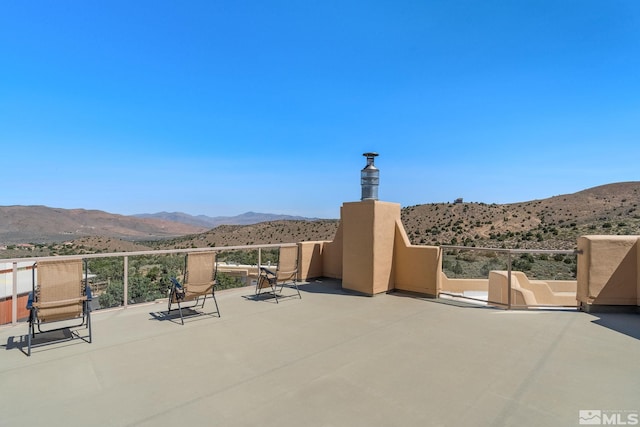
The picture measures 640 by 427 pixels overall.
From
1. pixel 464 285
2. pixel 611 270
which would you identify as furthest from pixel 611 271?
pixel 464 285

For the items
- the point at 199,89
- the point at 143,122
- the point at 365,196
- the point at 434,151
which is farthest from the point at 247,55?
the point at 143,122

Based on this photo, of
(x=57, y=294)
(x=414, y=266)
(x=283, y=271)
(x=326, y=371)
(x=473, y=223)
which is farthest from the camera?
(x=473, y=223)

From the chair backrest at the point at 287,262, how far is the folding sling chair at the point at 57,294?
321 cm

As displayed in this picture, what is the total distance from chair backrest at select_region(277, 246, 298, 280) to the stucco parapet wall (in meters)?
5.36

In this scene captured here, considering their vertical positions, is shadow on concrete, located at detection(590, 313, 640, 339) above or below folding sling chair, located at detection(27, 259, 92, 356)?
below

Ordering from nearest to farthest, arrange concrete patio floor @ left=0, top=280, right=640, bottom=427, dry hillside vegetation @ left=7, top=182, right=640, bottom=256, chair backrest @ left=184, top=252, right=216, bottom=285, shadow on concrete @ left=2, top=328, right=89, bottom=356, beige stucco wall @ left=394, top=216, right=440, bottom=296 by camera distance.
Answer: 1. concrete patio floor @ left=0, top=280, right=640, bottom=427
2. shadow on concrete @ left=2, top=328, right=89, bottom=356
3. chair backrest @ left=184, top=252, right=216, bottom=285
4. beige stucco wall @ left=394, top=216, right=440, bottom=296
5. dry hillside vegetation @ left=7, top=182, right=640, bottom=256

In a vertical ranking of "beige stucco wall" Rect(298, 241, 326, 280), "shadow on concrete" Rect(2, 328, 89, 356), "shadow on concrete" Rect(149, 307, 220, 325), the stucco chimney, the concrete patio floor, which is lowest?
"shadow on concrete" Rect(149, 307, 220, 325)

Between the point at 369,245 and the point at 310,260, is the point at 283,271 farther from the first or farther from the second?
the point at 310,260

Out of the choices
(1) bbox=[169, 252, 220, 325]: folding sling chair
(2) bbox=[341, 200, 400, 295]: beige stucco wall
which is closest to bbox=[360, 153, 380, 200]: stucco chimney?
(2) bbox=[341, 200, 400, 295]: beige stucco wall

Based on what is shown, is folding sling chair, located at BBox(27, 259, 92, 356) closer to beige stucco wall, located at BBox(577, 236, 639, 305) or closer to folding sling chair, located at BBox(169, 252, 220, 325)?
folding sling chair, located at BBox(169, 252, 220, 325)

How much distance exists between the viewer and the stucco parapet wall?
5.68 m

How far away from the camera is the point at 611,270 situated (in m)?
5.75

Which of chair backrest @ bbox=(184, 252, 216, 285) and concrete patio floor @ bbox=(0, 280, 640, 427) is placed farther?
chair backrest @ bbox=(184, 252, 216, 285)

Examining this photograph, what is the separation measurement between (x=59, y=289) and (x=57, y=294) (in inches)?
2.4
